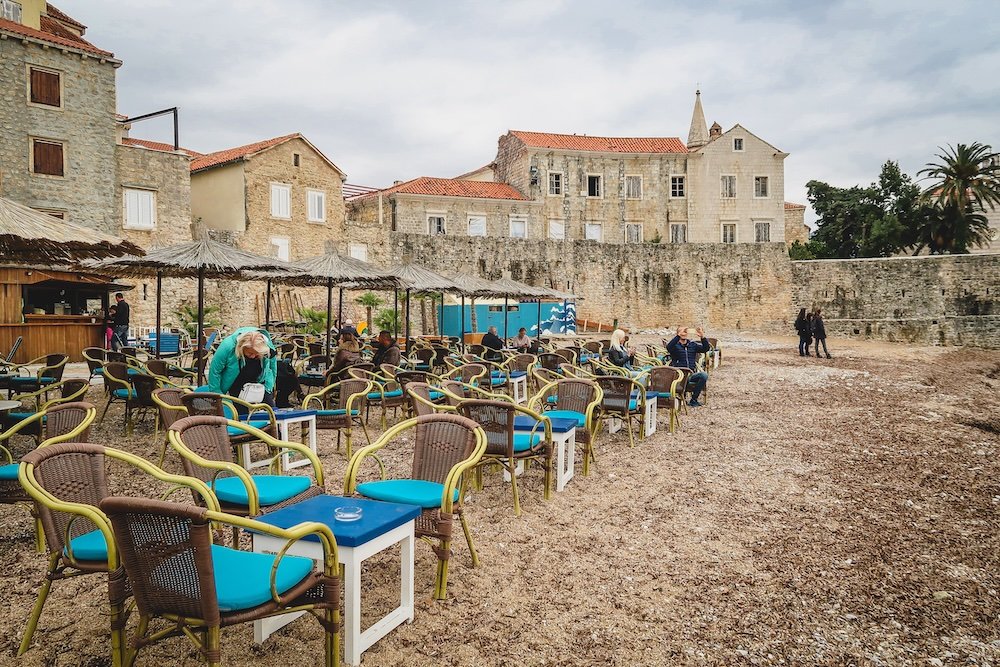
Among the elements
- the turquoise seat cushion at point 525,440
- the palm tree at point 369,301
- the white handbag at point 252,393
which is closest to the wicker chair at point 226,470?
the turquoise seat cushion at point 525,440

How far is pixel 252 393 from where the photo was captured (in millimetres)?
5254

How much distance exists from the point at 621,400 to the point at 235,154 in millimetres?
24680

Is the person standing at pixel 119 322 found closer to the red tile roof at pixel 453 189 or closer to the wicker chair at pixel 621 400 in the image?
the wicker chair at pixel 621 400

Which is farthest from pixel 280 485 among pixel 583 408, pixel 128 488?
pixel 583 408

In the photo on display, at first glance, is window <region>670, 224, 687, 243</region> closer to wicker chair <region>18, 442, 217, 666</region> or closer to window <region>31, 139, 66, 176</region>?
window <region>31, 139, 66, 176</region>

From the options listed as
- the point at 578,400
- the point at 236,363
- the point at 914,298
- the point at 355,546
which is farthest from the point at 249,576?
the point at 914,298

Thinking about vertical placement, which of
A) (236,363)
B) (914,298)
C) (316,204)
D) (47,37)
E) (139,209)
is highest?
(47,37)

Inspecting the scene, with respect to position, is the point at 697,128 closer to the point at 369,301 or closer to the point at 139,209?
the point at 369,301

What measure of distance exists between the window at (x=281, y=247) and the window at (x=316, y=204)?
154 cm

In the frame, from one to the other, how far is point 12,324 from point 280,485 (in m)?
15.0

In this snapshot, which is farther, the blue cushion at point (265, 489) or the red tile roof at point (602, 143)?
the red tile roof at point (602, 143)

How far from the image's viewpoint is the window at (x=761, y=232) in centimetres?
3634

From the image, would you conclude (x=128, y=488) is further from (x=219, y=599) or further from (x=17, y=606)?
(x=219, y=599)

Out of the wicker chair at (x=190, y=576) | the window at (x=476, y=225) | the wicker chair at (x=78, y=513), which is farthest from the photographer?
the window at (x=476, y=225)
